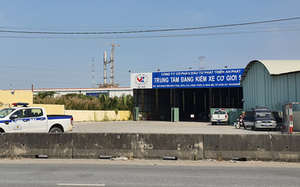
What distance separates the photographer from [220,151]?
37.6 feet

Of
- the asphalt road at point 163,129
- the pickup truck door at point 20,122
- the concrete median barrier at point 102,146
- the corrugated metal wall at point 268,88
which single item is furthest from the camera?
the corrugated metal wall at point 268,88

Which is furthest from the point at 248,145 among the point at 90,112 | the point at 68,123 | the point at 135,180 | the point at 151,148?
the point at 90,112

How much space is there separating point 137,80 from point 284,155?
3915cm

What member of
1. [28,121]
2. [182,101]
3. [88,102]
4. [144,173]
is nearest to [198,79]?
[88,102]

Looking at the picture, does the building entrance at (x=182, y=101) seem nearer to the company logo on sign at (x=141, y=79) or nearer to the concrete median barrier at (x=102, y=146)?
the company logo on sign at (x=141, y=79)

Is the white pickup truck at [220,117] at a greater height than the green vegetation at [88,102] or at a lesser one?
lesser

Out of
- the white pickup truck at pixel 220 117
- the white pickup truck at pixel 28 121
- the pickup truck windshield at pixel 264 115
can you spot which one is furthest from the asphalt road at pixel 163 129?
the white pickup truck at pixel 28 121

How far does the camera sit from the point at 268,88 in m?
32.2

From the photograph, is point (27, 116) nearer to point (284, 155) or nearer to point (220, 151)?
point (220, 151)

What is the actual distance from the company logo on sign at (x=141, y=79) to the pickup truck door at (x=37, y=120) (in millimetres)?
32607

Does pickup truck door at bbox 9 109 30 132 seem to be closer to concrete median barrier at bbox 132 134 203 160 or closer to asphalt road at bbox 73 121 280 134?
concrete median barrier at bbox 132 134 203 160

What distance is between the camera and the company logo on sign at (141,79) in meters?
49.0

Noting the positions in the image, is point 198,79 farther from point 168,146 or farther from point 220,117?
point 168,146

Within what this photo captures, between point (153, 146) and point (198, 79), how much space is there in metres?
35.5
